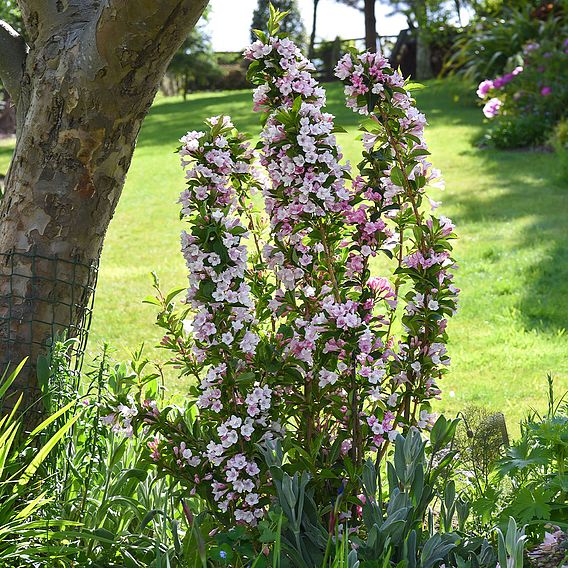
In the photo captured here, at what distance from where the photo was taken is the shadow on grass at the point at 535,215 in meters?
5.93

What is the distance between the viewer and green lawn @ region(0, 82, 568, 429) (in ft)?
16.6

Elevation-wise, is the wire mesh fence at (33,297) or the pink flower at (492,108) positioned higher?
the pink flower at (492,108)

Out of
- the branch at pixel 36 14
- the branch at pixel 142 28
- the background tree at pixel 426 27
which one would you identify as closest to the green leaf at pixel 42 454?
the branch at pixel 142 28

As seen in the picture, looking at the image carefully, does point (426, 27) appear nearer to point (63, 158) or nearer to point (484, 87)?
point (484, 87)

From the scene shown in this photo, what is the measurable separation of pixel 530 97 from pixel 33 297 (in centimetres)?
1054

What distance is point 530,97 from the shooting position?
40.3 feet

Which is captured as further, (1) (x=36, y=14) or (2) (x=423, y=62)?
(2) (x=423, y=62)

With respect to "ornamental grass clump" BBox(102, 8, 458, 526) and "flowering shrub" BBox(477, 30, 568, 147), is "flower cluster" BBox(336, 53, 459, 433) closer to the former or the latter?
"ornamental grass clump" BBox(102, 8, 458, 526)

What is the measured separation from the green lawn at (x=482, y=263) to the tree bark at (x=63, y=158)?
1.32 ft

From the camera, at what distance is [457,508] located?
2.45 meters

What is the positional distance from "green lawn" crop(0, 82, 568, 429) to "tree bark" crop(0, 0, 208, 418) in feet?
1.32

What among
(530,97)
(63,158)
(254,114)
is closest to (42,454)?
(63,158)

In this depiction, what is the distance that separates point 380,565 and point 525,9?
47.2 feet

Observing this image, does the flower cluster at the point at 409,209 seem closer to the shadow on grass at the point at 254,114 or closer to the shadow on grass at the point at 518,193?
the shadow on grass at the point at 518,193
